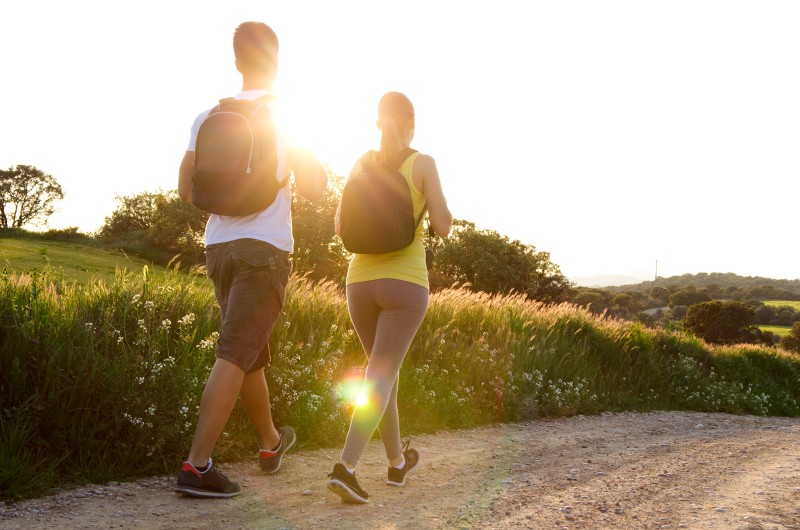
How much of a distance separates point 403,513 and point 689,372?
10307 millimetres

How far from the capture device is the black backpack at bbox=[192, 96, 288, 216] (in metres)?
3.83

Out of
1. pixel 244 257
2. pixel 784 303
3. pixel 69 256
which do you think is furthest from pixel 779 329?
pixel 244 257

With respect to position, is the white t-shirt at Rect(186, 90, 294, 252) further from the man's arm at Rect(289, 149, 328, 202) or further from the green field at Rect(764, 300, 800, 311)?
the green field at Rect(764, 300, 800, 311)

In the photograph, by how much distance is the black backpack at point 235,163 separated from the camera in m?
3.83

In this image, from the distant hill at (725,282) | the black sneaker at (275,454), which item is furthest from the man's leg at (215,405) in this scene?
the distant hill at (725,282)

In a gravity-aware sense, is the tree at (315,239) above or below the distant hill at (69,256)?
above

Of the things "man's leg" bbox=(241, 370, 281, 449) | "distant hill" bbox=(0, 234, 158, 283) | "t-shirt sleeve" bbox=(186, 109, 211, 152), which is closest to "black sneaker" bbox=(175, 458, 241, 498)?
Result: "man's leg" bbox=(241, 370, 281, 449)

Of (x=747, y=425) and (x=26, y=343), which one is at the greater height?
(x=26, y=343)

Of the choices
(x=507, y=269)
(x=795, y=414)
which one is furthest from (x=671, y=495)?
(x=507, y=269)

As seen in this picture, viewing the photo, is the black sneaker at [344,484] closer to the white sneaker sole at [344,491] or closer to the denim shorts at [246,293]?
the white sneaker sole at [344,491]

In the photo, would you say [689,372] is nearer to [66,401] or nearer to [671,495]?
[671,495]

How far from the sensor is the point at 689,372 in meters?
12.8

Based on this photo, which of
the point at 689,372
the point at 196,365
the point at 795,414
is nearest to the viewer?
the point at 196,365

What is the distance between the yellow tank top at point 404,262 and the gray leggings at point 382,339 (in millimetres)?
37
